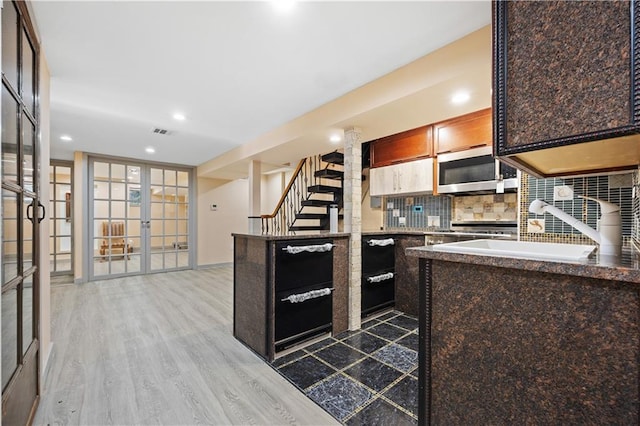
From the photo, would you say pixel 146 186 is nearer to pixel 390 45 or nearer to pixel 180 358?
pixel 180 358

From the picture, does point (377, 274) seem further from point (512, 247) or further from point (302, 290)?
point (512, 247)

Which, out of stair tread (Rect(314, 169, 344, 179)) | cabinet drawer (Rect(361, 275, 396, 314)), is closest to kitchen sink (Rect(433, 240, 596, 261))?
cabinet drawer (Rect(361, 275, 396, 314))

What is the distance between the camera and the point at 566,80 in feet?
2.93

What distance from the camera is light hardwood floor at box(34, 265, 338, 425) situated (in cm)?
160

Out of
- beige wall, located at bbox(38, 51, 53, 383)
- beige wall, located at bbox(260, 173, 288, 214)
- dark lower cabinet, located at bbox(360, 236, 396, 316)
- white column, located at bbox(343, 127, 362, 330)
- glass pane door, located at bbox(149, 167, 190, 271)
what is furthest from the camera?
beige wall, located at bbox(260, 173, 288, 214)

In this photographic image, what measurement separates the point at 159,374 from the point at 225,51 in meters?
2.43

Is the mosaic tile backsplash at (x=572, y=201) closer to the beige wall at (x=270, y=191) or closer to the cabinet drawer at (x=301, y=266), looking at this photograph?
the cabinet drawer at (x=301, y=266)

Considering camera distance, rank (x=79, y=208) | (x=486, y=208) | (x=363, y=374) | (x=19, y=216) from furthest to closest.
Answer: (x=79, y=208) → (x=486, y=208) → (x=363, y=374) → (x=19, y=216)

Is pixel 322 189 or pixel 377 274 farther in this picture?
pixel 322 189

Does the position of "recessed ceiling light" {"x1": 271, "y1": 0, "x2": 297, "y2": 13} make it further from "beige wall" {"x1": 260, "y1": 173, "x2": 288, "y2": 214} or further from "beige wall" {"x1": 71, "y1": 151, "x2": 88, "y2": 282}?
"beige wall" {"x1": 260, "y1": 173, "x2": 288, "y2": 214}

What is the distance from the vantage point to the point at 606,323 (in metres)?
0.78

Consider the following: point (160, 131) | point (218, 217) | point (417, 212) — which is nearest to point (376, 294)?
point (417, 212)

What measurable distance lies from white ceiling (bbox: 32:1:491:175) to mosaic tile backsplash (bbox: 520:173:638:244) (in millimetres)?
1124

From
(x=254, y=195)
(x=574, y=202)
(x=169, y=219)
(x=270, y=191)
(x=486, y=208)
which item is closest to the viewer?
(x=574, y=202)
